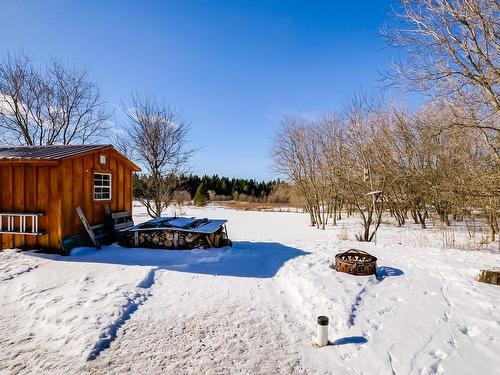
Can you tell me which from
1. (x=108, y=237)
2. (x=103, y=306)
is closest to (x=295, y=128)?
(x=108, y=237)

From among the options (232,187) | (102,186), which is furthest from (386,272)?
(232,187)

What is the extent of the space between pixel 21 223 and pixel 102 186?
92.7 inches

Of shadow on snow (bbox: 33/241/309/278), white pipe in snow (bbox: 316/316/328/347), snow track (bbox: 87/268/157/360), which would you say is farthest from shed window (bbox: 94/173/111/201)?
white pipe in snow (bbox: 316/316/328/347)

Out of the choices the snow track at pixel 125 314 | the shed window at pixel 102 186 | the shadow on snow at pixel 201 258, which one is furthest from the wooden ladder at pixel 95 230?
the snow track at pixel 125 314

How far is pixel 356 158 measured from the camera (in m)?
14.4

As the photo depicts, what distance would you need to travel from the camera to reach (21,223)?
754 cm

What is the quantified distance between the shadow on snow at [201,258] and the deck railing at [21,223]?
2.57ft

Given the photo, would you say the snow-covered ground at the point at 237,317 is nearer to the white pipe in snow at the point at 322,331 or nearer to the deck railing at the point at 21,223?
the white pipe in snow at the point at 322,331

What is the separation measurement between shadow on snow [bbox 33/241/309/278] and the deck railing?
0.78 m

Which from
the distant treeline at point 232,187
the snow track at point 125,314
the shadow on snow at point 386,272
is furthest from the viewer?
the distant treeline at point 232,187

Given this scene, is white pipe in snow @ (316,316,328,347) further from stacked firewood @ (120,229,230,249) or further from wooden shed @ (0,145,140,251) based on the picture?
wooden shed @ (0,145,140,251)

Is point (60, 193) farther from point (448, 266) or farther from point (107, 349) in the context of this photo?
point (448, 266)

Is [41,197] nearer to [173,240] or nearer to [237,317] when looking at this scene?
[173,240]

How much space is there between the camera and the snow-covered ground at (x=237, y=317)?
318 centimetres
